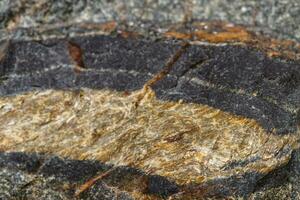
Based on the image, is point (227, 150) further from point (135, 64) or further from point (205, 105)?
point (135, 64)

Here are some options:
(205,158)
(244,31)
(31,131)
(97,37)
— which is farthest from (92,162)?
(244,31)

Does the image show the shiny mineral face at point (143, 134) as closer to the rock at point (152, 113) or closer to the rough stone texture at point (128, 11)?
the rock at point (152, 113)

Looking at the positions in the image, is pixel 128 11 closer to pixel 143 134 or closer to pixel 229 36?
pixel 229 36

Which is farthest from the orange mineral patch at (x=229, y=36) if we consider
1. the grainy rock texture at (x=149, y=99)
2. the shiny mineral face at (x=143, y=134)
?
the shiny mineral face at (x=143, y=134)

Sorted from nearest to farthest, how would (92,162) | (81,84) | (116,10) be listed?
(116,10) → (81,84) → (92,162)

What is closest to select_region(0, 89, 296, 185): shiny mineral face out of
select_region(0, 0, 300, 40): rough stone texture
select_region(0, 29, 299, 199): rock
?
select_region(0, 29, 299, 199): rock

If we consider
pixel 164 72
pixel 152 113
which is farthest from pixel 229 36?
pixel 152 113

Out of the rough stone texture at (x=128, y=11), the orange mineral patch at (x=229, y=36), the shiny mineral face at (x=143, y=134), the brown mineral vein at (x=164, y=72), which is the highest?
the rough stone texture at (x=128, y=11)

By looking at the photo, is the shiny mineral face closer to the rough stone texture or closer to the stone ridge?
the stone ridge
